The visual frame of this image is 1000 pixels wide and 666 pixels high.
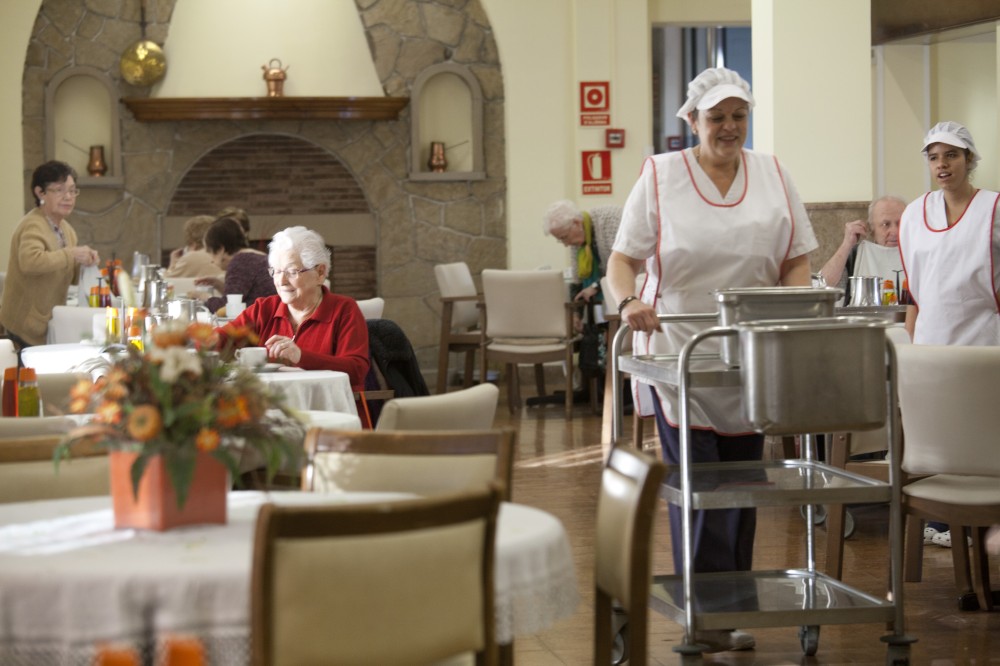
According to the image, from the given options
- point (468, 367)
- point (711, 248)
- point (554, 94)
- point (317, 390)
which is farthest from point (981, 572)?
point (554, 94)

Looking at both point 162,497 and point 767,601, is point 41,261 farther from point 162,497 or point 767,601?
point 162,497

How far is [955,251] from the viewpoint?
471 cm

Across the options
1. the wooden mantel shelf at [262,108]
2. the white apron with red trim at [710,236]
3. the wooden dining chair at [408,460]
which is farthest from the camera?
the wooden mantel shelf at [262,108]

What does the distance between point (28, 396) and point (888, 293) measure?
3802mm

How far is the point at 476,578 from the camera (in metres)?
2.09

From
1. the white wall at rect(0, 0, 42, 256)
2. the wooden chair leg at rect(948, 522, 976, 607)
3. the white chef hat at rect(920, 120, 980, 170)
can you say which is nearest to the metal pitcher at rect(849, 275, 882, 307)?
the white chef hat at rect(920, 120, 980, 170)

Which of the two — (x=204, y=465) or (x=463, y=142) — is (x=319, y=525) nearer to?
(x=204, y=465)

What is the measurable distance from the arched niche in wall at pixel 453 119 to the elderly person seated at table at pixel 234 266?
361 cm

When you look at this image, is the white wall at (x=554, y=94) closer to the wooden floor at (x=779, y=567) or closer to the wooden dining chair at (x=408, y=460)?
the wooden floor at (x=779, y=567)

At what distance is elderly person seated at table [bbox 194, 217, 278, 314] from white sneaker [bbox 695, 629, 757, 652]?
3.14m

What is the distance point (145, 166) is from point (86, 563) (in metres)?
9.23

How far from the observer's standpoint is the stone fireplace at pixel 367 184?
35.8ft

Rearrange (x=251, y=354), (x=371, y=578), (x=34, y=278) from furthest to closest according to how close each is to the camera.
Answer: (x=34, y=278)
(x=251, y=354)
(x=371, y=578)

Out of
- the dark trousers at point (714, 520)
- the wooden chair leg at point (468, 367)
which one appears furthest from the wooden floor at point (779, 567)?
the wooden chair leg at point (468, 367)
